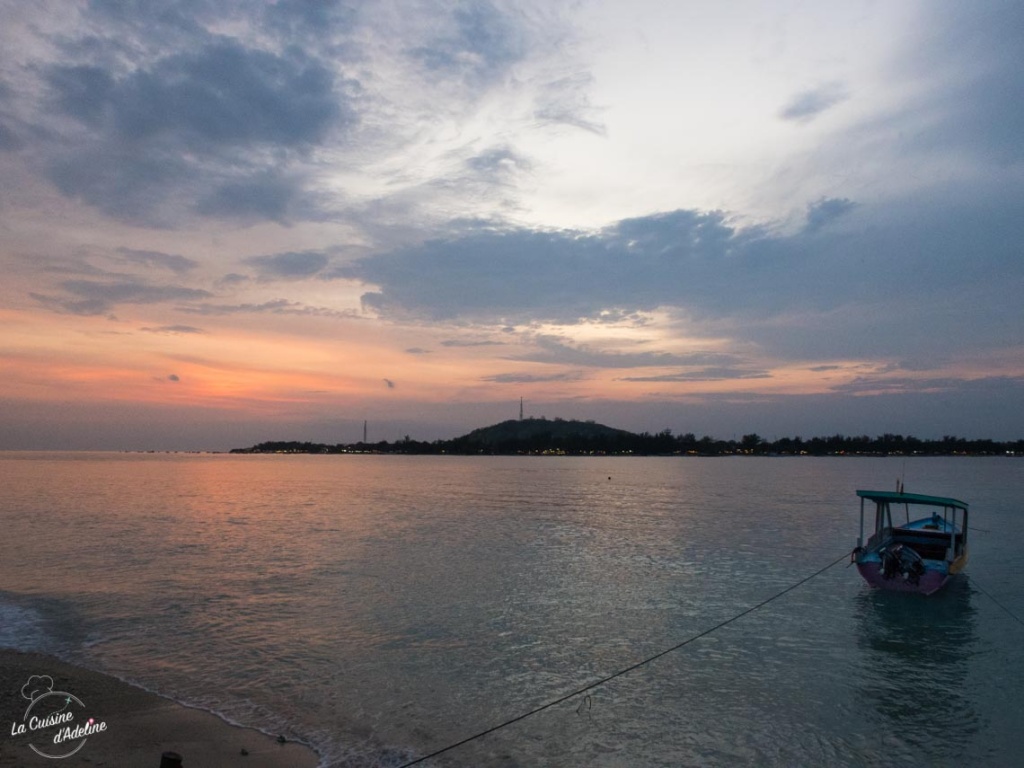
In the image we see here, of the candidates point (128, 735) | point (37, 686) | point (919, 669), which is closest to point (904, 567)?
point (919, 669)

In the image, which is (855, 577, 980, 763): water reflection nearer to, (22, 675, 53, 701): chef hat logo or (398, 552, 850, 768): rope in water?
(398, 552, 850, 768): rope in water

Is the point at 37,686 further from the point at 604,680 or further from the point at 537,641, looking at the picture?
the point at 604,680

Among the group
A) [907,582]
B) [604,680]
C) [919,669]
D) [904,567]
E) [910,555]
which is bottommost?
[919,669]

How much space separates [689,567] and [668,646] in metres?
13.1

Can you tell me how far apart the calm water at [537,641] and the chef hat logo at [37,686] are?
154 cm

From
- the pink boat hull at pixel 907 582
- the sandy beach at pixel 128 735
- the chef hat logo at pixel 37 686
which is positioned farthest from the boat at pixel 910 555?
the chef hat logo at pixel 37 686

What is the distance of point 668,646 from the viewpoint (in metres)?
18.5

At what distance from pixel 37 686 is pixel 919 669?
64.5 feet

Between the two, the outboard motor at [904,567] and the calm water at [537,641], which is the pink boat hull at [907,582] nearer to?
the outboard motor at [904,567]

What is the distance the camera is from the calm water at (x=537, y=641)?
497 inches

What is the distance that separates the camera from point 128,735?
1143 centimetres
